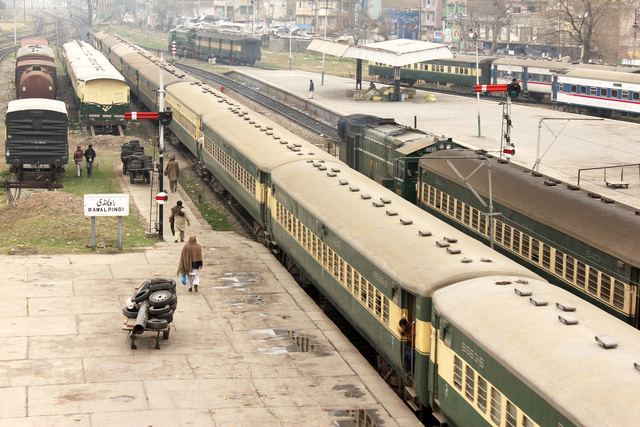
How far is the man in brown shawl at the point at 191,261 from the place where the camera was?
1936cm

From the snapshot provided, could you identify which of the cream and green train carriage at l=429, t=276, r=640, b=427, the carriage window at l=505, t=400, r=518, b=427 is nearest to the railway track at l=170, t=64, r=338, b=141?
the cream and green train carriage at l=429, t=276, r=640, b=427

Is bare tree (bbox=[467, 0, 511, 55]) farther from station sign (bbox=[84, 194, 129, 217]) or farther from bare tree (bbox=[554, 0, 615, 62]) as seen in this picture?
station sign (bbox=[84, 194, 129, 217])

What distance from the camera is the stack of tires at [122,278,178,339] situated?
53.3 feet

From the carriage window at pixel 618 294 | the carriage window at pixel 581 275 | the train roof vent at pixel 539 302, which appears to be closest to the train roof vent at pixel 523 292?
the train roof vent at pixel 539 302

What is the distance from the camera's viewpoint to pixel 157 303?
16.4 meters

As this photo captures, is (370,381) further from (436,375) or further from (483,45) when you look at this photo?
(483,45)

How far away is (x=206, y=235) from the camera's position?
27.0 metres

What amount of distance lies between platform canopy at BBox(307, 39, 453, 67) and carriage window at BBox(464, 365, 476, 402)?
53818 mm

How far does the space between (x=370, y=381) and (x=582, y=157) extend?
33.4 m

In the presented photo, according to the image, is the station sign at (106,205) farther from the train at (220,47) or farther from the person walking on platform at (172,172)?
the train at (220,47)

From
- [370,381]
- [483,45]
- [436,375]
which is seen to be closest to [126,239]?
[370,381]

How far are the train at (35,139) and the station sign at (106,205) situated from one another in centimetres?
1307

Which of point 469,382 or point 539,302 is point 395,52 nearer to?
point 539,302

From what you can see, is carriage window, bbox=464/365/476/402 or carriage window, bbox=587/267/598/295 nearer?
carriage window, bbox=464/365/476/402
